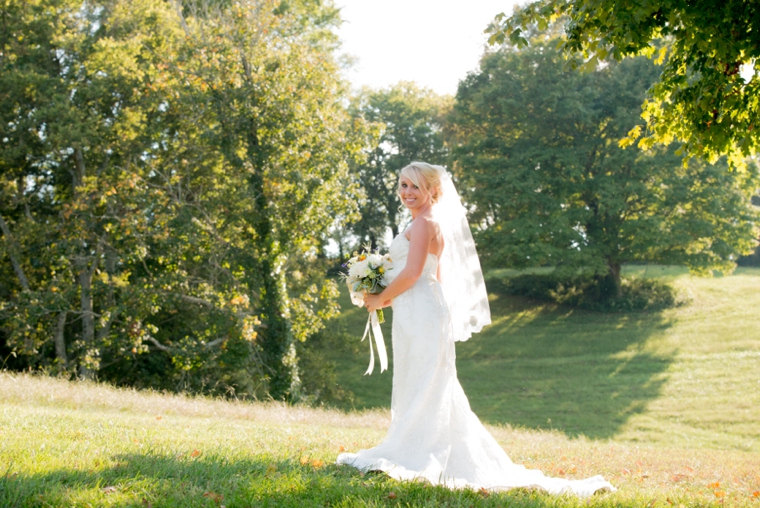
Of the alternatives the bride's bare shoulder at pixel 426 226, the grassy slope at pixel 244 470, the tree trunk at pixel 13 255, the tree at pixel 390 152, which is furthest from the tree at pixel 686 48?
the tree at pixel 390 152

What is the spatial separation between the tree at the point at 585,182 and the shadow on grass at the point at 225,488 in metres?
25.9

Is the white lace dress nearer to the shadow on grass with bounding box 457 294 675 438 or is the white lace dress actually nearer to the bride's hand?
the bride's hand

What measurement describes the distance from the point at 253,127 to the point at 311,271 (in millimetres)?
6309

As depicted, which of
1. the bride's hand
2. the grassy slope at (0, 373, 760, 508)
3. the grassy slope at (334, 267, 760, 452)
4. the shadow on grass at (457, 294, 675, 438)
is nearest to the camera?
the grassy slope at (0, 373, 760, 508)

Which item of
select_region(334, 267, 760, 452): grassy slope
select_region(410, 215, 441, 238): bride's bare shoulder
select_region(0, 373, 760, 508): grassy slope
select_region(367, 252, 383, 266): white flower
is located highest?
select_region(410, 215, 441, 238): bride's bare shoulder

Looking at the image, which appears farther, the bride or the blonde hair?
the blonde hair

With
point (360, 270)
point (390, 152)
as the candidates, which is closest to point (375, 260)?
point (360, 270)

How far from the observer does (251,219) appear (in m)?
17.2

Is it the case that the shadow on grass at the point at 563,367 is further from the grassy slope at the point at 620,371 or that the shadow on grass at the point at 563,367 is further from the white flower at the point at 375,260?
the white flower at the point at 375,260

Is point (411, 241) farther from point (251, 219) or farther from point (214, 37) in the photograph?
point (214, 37)

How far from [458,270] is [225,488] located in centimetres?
277

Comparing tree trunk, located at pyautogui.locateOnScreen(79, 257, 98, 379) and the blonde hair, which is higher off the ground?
the blonde hair

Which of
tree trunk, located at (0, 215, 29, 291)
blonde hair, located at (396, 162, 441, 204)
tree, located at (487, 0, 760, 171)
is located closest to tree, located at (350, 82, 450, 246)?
tree trunk, located at (0, 215, 29, 291)

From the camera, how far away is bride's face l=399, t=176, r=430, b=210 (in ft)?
18.8
